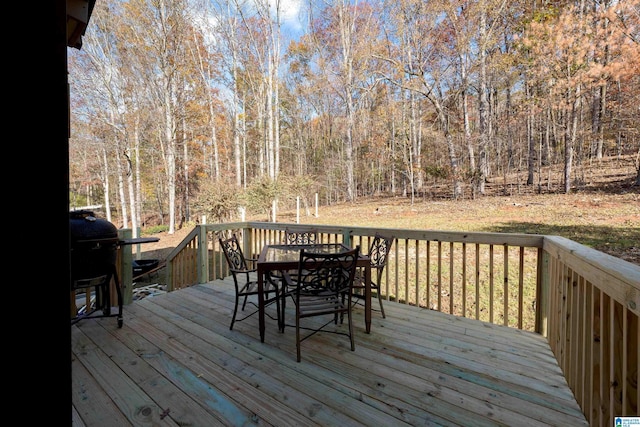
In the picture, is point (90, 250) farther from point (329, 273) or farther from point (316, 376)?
point (316, 376)

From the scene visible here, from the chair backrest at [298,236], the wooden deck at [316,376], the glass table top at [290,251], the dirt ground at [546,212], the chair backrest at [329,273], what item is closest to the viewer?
the wooden deck at [316,376]

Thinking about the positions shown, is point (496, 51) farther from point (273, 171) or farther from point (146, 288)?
point (146, 288)

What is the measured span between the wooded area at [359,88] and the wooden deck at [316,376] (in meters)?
8.19

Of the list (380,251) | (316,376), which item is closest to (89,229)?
(316,376)

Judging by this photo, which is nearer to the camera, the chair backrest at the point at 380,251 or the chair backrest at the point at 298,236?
the chair backrest at the point at 380,251

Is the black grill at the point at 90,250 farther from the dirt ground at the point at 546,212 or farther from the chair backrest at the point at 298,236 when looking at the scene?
the dirt ground at the point at 546,212

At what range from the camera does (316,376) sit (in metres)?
1.98

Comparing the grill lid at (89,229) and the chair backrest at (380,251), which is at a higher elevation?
the grill lid at (89,229)

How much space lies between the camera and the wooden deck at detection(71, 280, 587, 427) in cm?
161

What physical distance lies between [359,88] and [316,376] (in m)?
12.9

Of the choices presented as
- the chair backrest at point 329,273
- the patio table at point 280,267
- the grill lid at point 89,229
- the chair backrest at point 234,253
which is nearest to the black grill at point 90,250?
the grill lid at point 89,229

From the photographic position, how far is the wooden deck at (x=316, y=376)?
161 cm

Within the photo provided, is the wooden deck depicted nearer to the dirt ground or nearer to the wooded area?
the dirt ground

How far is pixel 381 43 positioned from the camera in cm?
1304
